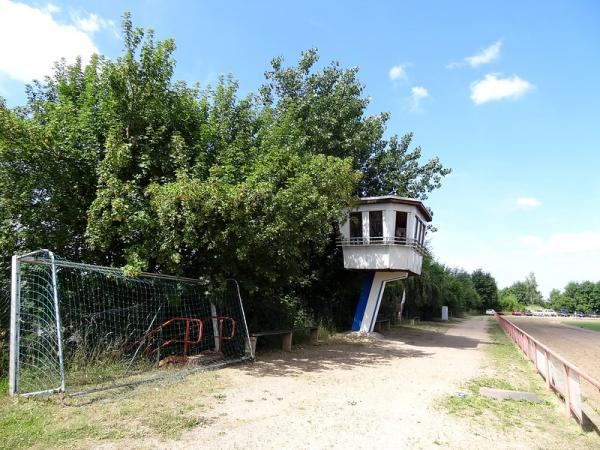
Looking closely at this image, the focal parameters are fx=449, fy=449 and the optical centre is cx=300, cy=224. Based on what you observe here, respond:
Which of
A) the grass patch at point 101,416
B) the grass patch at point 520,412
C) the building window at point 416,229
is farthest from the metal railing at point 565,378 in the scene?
the building window at point 416,229

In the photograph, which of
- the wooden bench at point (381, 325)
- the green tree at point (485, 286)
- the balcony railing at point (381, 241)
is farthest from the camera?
the green tree at point (485, 286)

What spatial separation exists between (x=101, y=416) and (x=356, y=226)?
15.7 meters

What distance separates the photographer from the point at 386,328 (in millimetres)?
26781

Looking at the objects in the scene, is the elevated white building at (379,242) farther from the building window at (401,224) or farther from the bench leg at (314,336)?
the bench leg at (314,336)

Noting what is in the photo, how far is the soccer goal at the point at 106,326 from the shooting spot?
7797 millimetres

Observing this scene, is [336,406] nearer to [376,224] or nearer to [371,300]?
[376,224]

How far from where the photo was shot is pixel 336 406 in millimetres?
7578

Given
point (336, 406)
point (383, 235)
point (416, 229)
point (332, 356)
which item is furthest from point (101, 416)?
point (416, 229)

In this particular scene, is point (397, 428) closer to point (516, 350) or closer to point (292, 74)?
point (516, 350)

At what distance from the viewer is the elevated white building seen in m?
20.0

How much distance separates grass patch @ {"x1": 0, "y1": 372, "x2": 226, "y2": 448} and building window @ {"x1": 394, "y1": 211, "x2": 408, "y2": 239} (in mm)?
14156

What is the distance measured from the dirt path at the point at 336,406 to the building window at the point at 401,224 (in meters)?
8.01

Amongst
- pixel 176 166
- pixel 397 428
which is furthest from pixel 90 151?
pixel 397 428

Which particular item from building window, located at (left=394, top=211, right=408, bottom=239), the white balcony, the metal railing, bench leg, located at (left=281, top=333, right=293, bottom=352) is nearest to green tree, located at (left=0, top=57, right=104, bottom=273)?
bench leg, located at (left=281, top=333, right=293, bottom=352)
